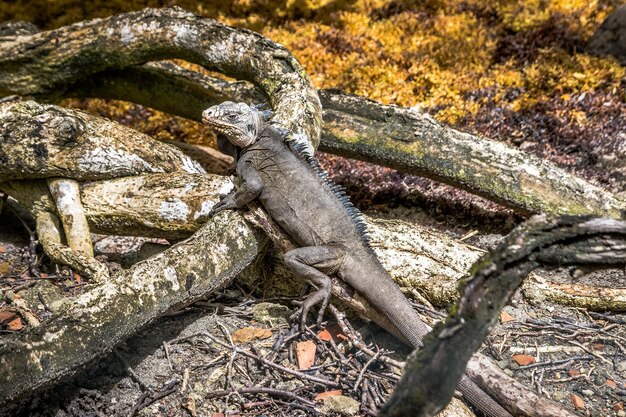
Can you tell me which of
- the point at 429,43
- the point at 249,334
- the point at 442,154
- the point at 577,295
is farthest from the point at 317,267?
the point at 429,43

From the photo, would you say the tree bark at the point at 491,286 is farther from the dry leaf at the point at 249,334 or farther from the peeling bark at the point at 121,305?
the dry leaf at the point at 249,334

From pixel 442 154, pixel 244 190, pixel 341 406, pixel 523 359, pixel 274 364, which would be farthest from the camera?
pixel 442 154

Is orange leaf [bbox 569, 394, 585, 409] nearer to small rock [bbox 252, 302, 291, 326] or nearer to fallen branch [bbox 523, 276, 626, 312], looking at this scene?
fallen branch [bbox 523, 276, 626, 312]

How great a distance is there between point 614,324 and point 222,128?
115 inches

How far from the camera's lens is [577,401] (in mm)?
3357

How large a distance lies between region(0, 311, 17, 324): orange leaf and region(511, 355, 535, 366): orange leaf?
10.4 feet

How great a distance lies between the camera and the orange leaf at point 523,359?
3668mm

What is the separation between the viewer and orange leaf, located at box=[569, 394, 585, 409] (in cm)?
333

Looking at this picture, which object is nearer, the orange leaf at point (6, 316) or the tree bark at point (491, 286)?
the tree bark at point (491, 286)

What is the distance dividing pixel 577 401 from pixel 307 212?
1.91 metres

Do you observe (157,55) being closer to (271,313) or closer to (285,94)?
(285,94)

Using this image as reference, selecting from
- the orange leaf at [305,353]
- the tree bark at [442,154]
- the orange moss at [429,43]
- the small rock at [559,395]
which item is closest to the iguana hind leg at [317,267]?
the orange leaf at [305,353]

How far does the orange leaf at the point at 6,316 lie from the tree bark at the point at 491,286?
114 inches

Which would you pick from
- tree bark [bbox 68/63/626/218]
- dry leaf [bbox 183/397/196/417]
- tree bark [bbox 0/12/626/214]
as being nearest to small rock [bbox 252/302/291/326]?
dry leaf [bbox 183/397/196/417]
